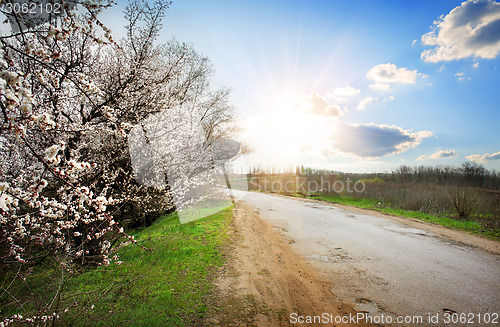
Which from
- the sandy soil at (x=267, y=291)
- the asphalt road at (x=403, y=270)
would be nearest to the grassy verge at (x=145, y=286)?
the sandy soil at (x=267, y=291)

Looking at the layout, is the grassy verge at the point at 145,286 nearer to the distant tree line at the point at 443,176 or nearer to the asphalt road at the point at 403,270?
the asphalt road at the point at 403,270

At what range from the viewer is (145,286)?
5336mm

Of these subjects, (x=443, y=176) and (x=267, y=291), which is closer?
(x=267, y=291)

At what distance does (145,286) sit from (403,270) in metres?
6.42

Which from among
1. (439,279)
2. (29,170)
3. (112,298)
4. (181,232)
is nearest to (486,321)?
(439,279)

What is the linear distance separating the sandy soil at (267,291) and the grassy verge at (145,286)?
40cm

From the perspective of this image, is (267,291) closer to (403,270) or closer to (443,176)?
(403,270)

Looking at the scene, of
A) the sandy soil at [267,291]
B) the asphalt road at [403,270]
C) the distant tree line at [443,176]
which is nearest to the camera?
the sandy soil at [267,291]

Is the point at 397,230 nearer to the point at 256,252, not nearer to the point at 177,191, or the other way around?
the point at 256,252

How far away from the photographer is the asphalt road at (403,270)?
15.1 ft

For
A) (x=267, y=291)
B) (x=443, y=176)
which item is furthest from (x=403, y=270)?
(x=443, y=176)

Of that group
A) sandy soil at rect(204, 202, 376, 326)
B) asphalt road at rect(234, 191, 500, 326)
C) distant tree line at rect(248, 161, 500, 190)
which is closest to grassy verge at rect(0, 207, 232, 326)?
sandy soil at rect(204, 202, 376, 326)

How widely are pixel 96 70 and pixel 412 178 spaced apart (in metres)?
45.7

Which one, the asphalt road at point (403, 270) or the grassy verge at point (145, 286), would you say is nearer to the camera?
the grassy verge at point (145, 286)
